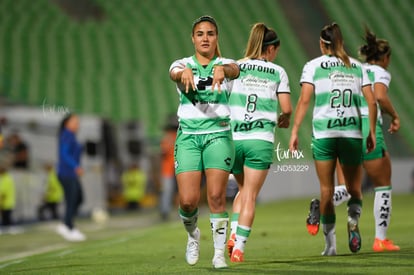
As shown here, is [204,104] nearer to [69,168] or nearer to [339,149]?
[339,149]

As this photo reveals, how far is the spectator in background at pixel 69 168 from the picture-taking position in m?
16.8

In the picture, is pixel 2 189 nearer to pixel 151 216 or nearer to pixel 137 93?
pixel 151 216

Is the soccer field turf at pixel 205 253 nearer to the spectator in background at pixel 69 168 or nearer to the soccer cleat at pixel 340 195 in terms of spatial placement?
the spectator in background at pixel 69 168

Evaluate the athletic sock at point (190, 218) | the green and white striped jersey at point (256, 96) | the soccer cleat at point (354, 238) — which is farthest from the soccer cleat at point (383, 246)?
the athletic sock at point (190, 218)

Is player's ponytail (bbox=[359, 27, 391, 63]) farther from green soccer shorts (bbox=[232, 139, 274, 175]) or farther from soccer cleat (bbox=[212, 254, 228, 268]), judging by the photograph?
soccer cleat (bbox=[212, 254, 228, 268])

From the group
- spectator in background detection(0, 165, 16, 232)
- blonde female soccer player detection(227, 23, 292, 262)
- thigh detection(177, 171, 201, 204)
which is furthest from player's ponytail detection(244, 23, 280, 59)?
spectator in background detection(0, 165, 16, 232)

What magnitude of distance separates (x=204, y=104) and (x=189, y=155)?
17.9 inches

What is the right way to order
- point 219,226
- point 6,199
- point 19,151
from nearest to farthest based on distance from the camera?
1. point 219,226
2. point 6,199
3. point 19,151

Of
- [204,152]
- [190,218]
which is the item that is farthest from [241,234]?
[204,152]

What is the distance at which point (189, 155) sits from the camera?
8.93 metres

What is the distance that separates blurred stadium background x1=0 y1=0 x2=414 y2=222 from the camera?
1491 inches

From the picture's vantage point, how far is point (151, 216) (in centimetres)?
2531

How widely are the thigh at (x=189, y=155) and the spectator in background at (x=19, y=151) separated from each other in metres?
13.8

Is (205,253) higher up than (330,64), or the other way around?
(330,64)
